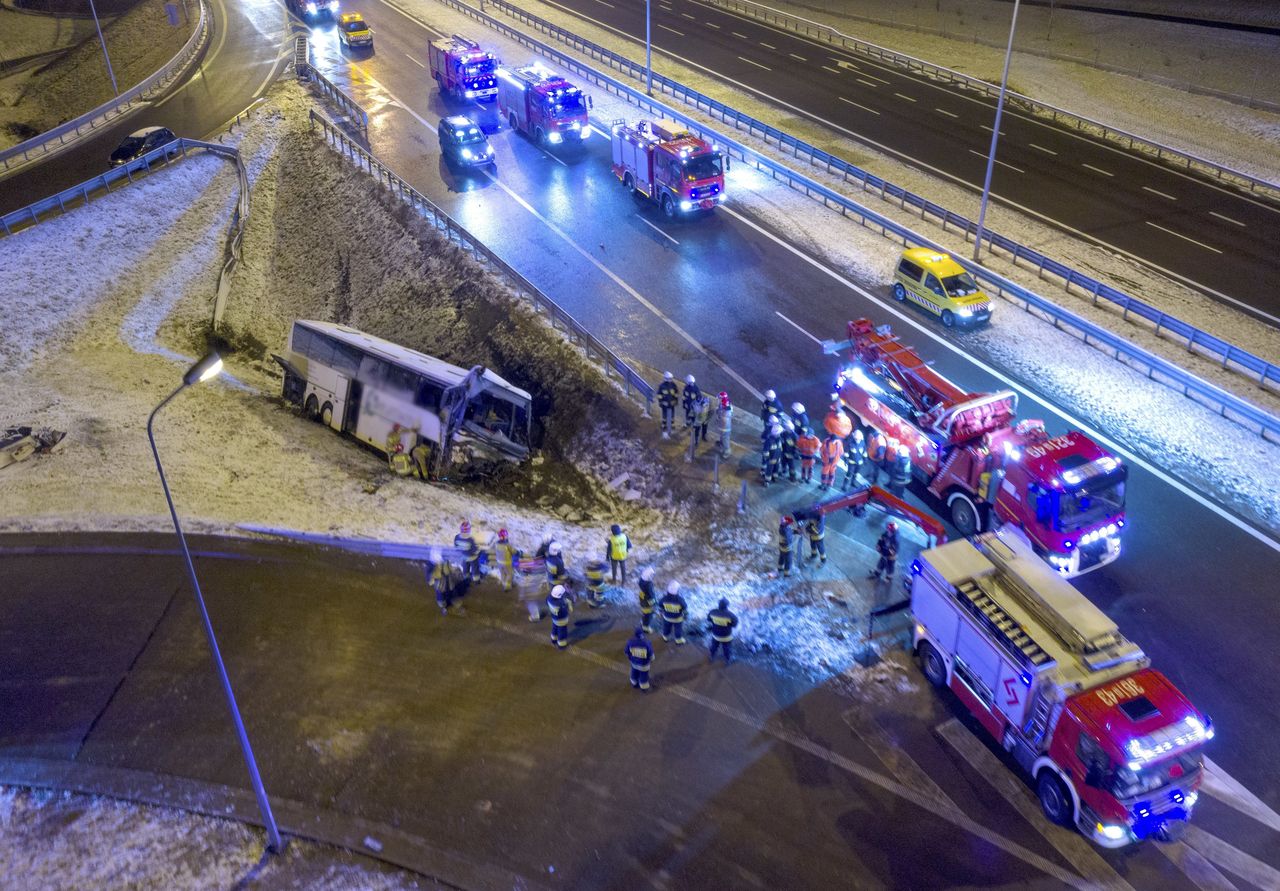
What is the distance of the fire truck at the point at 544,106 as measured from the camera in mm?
37781

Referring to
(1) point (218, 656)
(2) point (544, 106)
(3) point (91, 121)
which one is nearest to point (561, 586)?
(1) point (218, 656)

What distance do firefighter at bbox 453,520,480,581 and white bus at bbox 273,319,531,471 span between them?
536 centimetres

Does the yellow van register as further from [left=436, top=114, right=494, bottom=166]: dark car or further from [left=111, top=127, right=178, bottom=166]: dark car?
[left=111, top=127, right=178, bottom=166]: dark car

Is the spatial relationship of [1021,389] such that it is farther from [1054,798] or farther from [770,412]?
[1054,798]

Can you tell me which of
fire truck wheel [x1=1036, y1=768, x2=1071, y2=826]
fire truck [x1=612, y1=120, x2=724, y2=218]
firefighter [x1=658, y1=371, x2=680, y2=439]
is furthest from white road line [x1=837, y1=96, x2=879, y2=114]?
fire truck wheel [x1=1036, y1=768, x2=1071, y2=826]

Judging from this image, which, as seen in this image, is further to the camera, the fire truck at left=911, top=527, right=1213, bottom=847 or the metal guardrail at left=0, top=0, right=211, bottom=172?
the metal guardrail at left=0, top=0, right=211, bottom=172

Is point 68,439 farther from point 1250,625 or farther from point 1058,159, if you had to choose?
point 1058,159

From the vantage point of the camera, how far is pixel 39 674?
15883 millimetres

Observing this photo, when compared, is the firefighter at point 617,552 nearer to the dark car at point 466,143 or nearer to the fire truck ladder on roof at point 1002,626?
the fire truck ladder on roof at point 1002,626

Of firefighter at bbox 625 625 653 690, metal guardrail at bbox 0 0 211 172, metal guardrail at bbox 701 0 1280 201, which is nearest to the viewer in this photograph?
firefighter at bbox 625 625 653 690

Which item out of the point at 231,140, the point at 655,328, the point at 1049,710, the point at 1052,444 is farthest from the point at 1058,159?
the point at 231,140

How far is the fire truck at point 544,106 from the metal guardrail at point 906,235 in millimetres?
2965

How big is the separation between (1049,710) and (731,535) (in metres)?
A: 7.53

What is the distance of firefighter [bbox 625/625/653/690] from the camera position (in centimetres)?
1457
